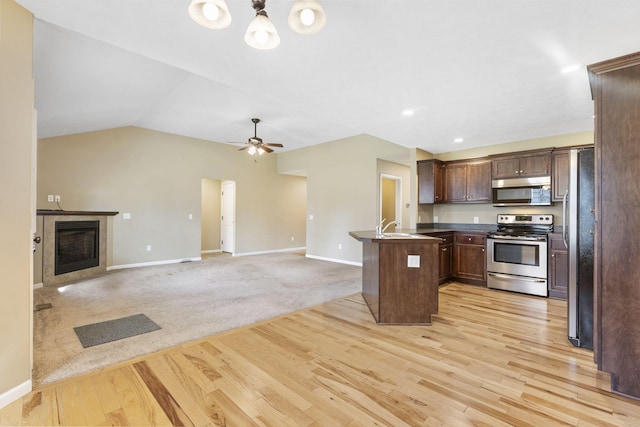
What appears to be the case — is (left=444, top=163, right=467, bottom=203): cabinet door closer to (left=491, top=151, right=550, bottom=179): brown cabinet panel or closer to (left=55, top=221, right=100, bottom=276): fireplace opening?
(left=491, top=151, right=550, bottom=179): brown cabinet panel

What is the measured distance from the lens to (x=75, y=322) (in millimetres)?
3090

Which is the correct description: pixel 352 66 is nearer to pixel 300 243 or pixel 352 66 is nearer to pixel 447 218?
pixel 447 218

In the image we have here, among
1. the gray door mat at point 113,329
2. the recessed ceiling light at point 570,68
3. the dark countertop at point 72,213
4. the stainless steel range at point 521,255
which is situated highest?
the recessed ceiling light at point 570,68

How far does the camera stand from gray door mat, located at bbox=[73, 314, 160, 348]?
269 cm

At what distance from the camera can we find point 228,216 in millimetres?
8234

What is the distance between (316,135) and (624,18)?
17.7ft

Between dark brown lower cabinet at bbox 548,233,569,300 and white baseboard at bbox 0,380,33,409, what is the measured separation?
18.3 feet

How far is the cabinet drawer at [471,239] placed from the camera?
4.73 metres

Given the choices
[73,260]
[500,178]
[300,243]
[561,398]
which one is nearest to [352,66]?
[561,398]

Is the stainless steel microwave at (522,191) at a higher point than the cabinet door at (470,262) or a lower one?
higher

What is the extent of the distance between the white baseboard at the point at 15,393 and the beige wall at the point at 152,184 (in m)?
4.54

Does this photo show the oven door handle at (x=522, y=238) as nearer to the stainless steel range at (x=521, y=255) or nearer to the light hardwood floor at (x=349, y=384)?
the stainless steel range at (x=521, y=255)

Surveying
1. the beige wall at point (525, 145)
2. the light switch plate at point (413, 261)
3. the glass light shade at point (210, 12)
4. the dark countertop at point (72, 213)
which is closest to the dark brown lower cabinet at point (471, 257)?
the beige wall at point (525, 145)

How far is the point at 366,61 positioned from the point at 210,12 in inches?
52.7
